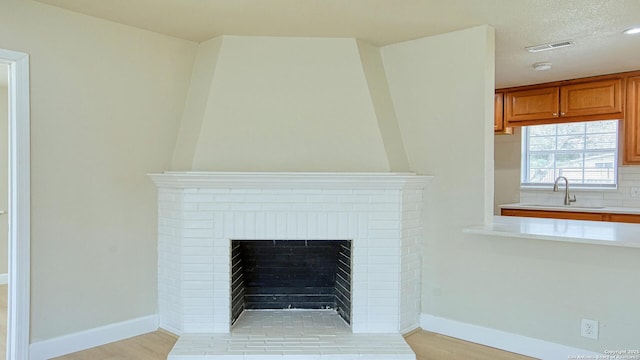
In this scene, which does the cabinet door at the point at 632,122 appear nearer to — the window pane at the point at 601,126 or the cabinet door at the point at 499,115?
the window pane at the point at 601,126

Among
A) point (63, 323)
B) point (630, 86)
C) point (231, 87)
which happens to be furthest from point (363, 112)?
point (630, 86)

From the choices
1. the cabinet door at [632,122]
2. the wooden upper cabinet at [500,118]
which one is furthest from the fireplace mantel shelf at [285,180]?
the cabinet door at [632,122]

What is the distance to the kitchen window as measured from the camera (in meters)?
4.51

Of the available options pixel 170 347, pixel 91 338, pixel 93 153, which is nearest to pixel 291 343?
pixel 170 347

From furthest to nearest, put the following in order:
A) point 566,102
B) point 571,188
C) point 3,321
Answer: point 571,188, point 566,102, point 3,321

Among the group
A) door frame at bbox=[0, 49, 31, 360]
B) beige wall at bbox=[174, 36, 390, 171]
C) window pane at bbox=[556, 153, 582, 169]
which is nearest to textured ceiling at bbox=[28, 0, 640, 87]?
beige wall at bbox=[174, 36, 390, 171]

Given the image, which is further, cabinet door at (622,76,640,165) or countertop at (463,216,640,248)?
cabinet door at (622,76,640,165)

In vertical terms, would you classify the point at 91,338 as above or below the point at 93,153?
below

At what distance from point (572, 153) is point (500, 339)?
9.18ft

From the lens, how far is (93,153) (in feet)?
9.39

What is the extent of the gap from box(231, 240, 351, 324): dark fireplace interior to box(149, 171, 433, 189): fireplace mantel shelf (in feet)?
1.95

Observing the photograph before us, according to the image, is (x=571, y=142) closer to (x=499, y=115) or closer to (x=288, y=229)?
(x=499, y=115)

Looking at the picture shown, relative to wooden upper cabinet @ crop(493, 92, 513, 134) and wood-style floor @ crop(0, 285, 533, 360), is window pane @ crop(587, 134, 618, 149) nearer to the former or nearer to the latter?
wooden upper cabinet @ crop(493, 92, 513, 134)

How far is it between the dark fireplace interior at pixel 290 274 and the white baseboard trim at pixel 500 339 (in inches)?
28.6
